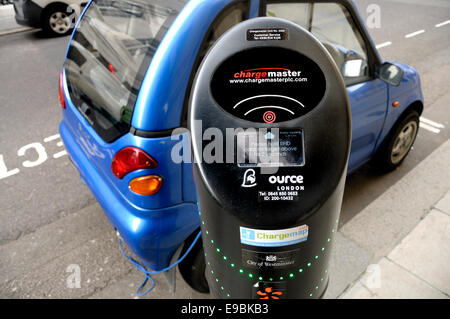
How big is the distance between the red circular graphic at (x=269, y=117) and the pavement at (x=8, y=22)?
8.77m

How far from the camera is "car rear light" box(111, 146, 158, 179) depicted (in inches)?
74.1

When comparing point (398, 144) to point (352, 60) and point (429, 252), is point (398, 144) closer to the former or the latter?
point (429, 252)

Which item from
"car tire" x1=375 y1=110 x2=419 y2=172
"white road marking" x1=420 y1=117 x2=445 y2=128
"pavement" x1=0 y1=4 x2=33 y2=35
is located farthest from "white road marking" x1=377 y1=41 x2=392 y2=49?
"pavement" x1=0 y1=4 x2=33 y2=35

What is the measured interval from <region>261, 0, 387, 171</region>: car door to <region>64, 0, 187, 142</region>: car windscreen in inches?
31.9

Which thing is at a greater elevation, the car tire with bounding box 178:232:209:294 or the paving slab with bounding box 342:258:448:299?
the car tire with bounding box 178:232:209:294

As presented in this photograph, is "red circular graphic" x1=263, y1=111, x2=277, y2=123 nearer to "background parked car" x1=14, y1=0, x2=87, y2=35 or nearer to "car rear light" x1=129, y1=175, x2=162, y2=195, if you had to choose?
"car rear light" x1=129, y1=175, x2=162, y2=195

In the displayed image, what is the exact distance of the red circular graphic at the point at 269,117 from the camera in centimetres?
117

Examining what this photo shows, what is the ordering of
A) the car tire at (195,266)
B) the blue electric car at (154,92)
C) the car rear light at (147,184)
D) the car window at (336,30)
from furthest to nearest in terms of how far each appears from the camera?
the car window at (336,30), the car tire at (195,266), the car rear light at (147,184), the blue electric car at (154,92)

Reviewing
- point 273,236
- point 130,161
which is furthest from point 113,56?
point 273,236

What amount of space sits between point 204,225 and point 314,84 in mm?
631

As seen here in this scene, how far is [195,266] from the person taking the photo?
232 centimetres

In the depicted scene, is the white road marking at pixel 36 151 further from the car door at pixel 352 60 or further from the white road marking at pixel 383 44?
the white road marking at pixel 383 44

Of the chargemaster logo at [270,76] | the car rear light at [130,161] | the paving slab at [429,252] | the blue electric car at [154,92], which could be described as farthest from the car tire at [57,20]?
the chargemaster logo at [270,76]

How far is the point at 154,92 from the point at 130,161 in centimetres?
40
